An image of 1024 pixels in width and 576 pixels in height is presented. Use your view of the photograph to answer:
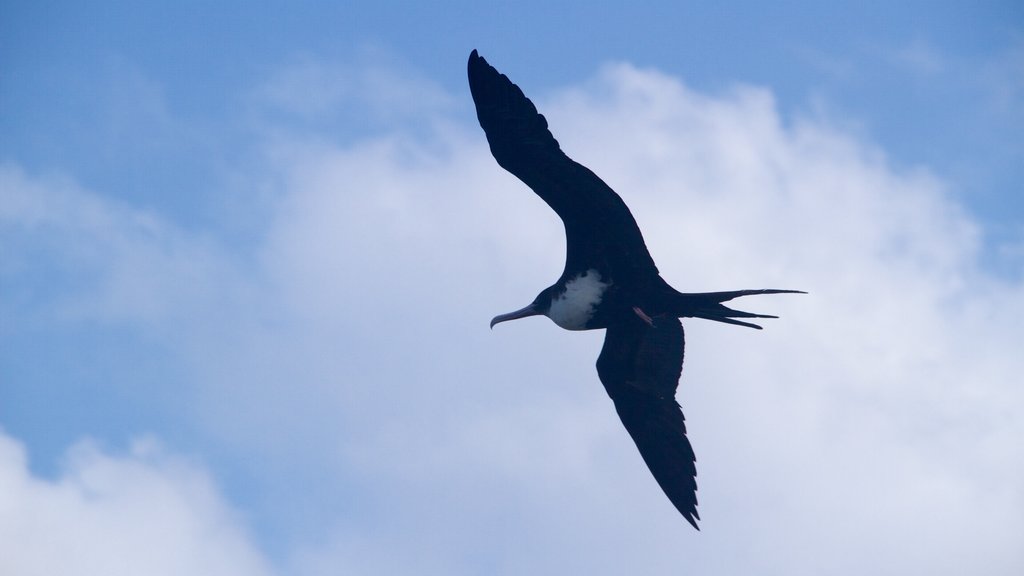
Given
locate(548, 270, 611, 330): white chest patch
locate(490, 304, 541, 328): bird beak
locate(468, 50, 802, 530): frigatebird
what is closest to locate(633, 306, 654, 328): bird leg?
locate(468, 50, 802, 530): frigatebird

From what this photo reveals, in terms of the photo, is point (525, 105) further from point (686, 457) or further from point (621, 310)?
point (686, 457)

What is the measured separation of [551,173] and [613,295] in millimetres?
966

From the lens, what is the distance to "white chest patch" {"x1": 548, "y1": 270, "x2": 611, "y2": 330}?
810 centimetres

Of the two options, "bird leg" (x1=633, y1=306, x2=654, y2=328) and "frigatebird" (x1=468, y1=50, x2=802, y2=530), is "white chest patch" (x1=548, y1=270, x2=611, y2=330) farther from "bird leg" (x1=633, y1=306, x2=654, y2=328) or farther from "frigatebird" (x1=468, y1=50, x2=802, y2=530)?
"bird leg" (x1=633, y1=306, x2=654, y2=328)

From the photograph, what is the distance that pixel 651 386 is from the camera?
859 centimetres

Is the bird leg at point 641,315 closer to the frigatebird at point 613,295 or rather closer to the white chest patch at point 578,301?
the frigatebird at point 613,295

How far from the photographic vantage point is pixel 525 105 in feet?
24.2

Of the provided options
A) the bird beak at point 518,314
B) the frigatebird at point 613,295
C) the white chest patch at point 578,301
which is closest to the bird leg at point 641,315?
the frigatebird at point 613,295

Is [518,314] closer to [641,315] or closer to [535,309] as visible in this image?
[535,309]

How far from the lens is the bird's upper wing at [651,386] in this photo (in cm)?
845

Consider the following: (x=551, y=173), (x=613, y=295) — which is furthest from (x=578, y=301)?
(x=551, y=173)

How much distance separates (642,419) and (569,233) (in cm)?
146

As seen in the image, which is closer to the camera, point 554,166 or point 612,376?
point 554,166

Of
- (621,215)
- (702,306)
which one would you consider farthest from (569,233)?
(702,306)
